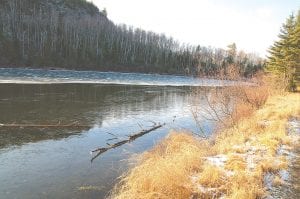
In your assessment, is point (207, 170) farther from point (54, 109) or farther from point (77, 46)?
point (77, 46)

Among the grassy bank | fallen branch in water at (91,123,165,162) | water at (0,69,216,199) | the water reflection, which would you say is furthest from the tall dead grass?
fallen branch in water at (91,123,165,162)

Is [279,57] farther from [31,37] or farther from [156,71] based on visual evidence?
[31,37]

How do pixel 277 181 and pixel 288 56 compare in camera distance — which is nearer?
pixel 277 181

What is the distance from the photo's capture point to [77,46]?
10925 centimetres

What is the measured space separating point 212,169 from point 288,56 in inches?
1597

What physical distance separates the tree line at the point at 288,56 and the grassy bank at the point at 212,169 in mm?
30959

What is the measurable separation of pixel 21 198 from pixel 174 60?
413 ft

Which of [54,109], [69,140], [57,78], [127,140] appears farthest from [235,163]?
[57,78]

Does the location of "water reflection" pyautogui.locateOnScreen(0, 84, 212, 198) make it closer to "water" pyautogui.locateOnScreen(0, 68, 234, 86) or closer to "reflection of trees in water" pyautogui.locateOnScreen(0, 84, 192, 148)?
"reflection of trees in water" pyautogui.locateOnScreen(0, 84, 192, 148)

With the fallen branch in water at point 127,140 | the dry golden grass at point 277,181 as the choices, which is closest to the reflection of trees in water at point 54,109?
the fallen branch in water at point 127,140

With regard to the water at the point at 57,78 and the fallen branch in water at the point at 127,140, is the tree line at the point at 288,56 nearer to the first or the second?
the water at the point at 57,78

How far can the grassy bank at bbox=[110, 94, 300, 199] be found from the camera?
11.5 metres

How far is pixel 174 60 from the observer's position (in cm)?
13625

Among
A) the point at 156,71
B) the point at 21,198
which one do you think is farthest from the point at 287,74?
the point at 156,71
